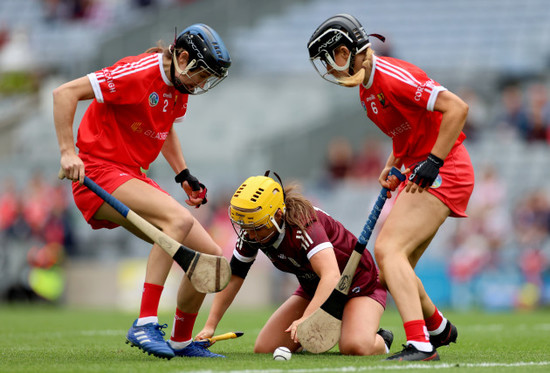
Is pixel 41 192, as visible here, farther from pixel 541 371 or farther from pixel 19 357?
pixel 541 371

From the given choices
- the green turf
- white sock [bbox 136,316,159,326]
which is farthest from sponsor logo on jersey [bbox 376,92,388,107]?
white sock [bbox 136,316,159,326]

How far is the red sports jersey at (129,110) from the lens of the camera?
5746 mm

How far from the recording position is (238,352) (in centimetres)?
645

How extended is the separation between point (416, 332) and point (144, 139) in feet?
7.20

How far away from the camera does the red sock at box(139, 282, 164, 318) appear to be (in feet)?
18.4

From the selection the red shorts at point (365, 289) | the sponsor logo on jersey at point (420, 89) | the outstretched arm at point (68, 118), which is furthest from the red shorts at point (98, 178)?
the sponsor logo on jersey at point (420, 89)

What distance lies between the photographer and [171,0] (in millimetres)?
20688

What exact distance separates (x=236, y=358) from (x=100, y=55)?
1275 centimetres

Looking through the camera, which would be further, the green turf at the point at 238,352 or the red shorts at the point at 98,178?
the red shorts at the point at 98,178

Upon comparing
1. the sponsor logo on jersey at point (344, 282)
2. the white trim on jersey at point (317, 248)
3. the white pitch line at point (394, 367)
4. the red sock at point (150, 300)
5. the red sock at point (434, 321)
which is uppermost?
the white trim on jersey at point (317, 248)

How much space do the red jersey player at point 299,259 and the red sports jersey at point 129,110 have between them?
75 centimetres

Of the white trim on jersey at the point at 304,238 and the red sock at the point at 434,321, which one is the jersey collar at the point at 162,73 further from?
the red sock at the point at 434,321

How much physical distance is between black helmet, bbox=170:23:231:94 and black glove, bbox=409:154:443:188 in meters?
1.46

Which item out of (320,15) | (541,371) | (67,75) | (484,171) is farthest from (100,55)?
(541,371)
